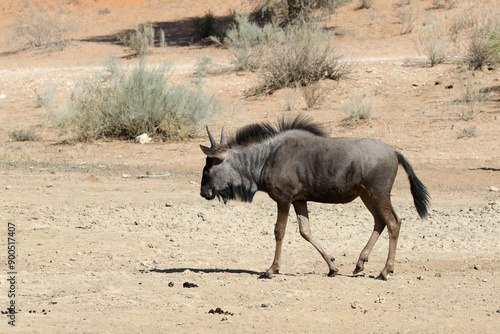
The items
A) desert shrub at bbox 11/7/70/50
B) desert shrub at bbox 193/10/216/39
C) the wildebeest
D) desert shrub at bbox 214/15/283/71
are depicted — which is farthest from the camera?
desert shrub at bbox 11/7/70/50

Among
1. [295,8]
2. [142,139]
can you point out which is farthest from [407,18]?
[142,139]

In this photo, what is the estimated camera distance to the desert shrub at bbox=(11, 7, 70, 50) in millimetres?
35500

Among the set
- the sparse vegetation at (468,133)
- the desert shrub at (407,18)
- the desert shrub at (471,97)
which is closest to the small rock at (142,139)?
the sparse vegetation at (468,133)

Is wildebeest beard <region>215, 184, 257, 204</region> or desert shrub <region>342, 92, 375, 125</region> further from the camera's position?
desert shrub <region>342, 92, 375, 125</region>

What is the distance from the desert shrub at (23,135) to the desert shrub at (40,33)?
15719 millimetres

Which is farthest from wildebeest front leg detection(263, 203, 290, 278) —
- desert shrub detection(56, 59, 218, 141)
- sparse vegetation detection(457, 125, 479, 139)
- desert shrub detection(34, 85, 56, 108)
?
desert shrub detection(34, 85, 56, 108)

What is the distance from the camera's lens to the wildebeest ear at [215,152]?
7.84 m

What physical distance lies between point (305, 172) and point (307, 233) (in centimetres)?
68

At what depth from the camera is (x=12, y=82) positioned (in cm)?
2650

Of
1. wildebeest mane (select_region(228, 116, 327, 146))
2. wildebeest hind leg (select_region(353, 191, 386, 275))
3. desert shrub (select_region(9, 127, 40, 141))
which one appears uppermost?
wildebeest mane (select_region(228, 116, 327, 146))

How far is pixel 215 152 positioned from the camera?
→ 7902 millimetres

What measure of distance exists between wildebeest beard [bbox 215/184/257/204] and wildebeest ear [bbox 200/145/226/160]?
1.15 feet

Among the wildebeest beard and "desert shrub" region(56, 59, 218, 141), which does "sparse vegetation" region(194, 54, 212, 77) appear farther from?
the wildebeest beard

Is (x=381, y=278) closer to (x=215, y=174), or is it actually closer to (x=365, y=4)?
(x=215, y=174)
